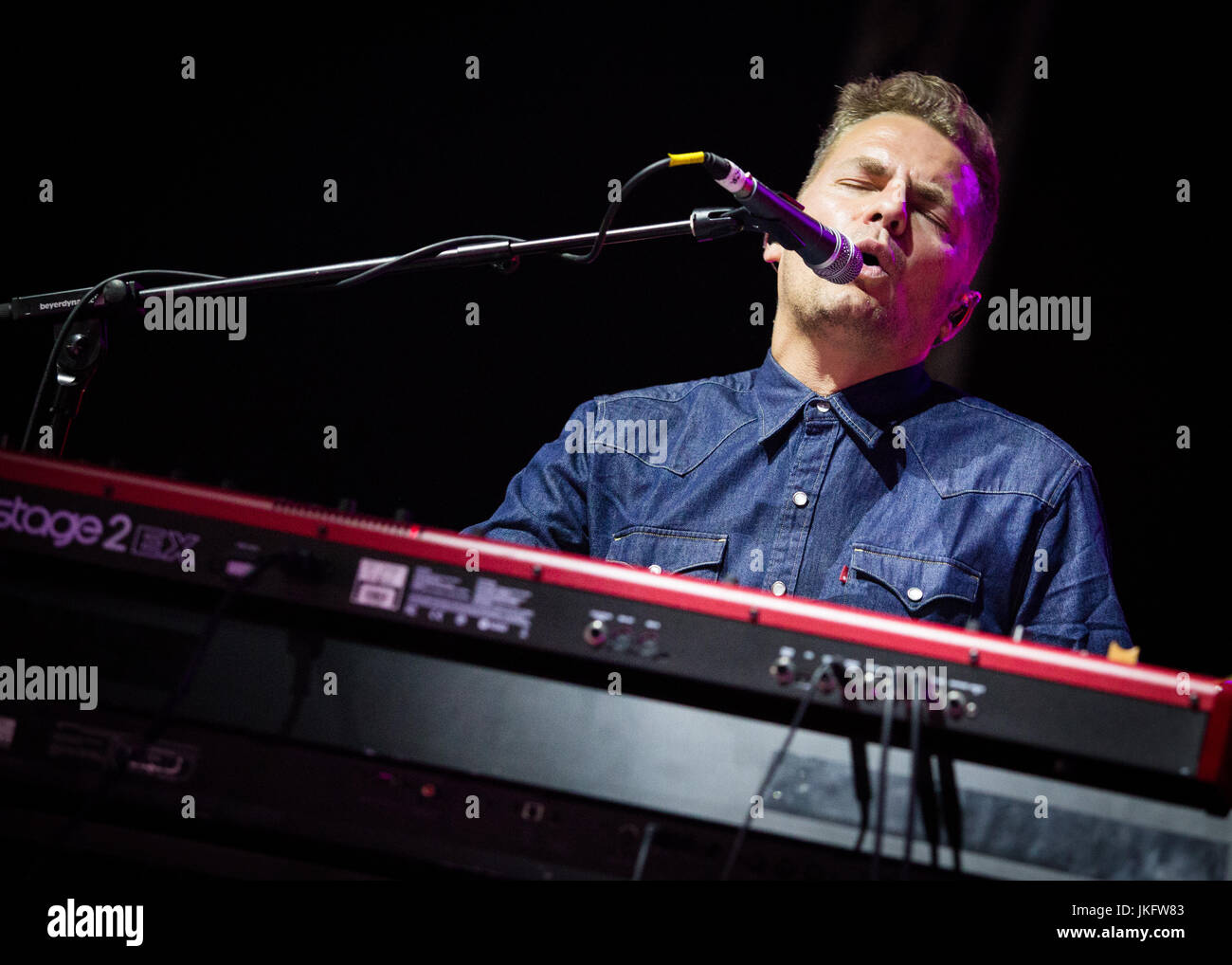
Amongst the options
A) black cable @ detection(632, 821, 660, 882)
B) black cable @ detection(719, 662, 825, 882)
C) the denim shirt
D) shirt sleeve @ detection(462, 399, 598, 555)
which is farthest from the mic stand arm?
black cable @ detection(632, 821, 660, 882)

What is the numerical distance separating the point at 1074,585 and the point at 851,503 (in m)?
0.41

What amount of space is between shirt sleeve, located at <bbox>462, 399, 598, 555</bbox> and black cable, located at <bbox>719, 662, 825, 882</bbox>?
1.05 m

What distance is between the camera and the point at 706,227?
59.9 inches

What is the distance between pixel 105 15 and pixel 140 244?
2.07 ft

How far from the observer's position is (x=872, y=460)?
7.02ft

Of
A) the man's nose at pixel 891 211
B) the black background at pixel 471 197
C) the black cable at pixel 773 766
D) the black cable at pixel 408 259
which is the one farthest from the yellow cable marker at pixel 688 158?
the black background at pixel 471 197

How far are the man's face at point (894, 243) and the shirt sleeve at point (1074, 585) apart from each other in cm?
46

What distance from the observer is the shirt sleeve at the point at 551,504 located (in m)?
2.22

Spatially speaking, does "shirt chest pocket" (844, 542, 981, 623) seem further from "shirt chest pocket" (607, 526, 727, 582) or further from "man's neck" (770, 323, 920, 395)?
"man's neck" (770, 323, 920, 395)

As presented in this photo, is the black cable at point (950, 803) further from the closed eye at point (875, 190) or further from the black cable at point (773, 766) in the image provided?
the closed eye at point (875, 190)

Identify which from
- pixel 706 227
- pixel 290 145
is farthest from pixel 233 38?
pixel 706 227

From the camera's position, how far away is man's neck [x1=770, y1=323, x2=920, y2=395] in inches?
90.0
